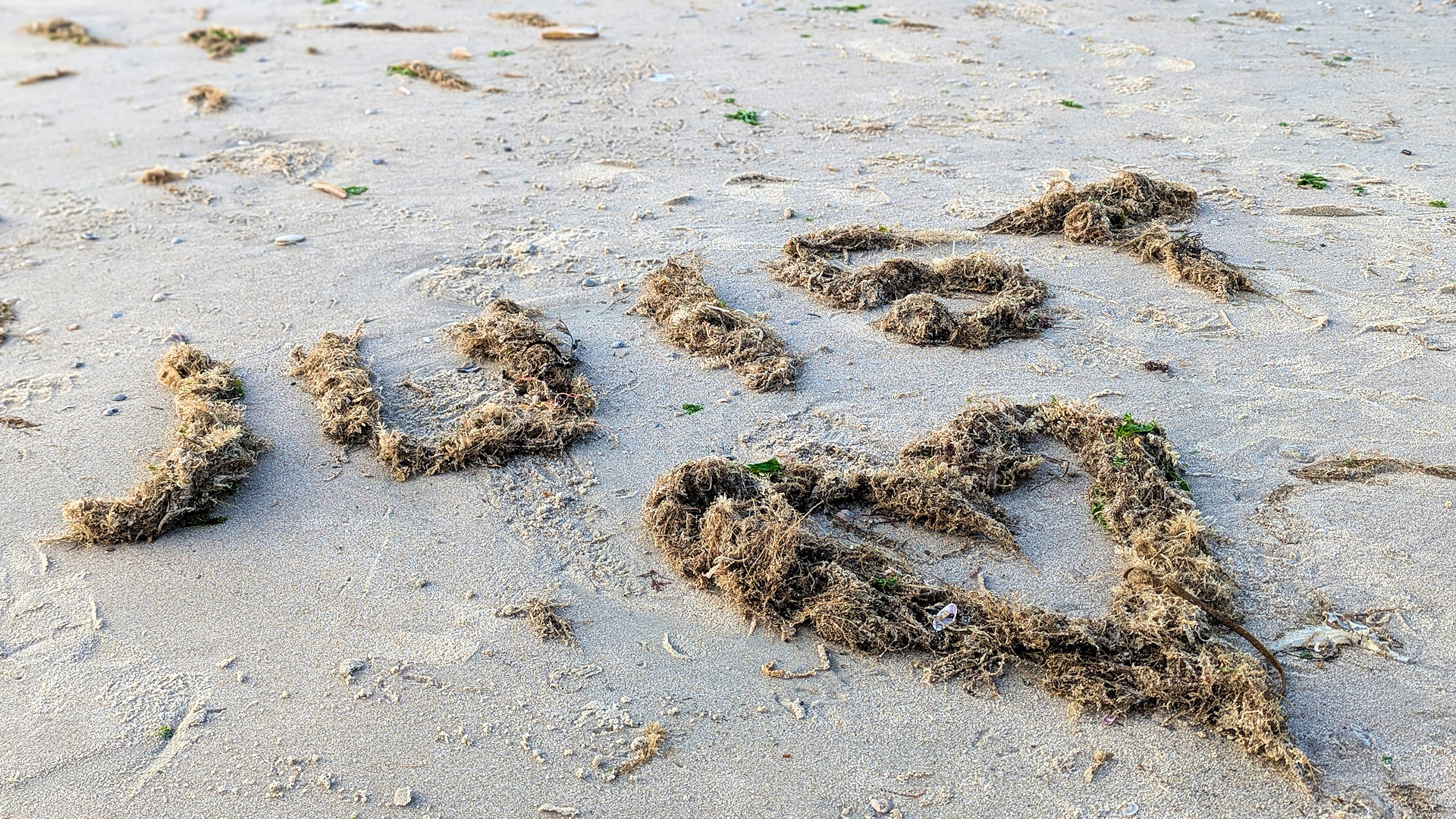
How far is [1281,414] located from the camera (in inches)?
123

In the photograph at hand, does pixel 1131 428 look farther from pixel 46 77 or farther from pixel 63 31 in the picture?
pixel 63 31

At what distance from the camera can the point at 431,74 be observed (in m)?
6.18

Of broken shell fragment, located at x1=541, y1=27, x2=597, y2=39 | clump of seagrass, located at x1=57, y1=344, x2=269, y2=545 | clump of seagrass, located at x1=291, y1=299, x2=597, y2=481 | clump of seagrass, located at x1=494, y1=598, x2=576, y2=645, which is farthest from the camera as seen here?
broken shell fragment, located at x1=541, y1=27, x2=597, y2=39

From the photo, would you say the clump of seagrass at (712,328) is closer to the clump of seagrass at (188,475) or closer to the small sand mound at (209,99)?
the clump of seagrass at (188,475)

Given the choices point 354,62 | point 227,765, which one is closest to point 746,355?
point 227,765

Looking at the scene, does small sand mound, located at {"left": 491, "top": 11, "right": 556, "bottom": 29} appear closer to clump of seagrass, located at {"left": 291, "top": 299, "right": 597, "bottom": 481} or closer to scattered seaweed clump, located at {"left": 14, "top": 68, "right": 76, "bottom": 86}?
scattered seaweed clump, located at {"left": 14, "top": 68, "right": 76, "bottom": 86}

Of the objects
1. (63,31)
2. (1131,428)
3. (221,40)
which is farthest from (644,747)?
(63,31)

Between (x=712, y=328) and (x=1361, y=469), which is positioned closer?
(x=1361, y=469)

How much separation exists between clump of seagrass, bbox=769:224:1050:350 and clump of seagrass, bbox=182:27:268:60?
4953mm

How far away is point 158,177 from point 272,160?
21.7 inches

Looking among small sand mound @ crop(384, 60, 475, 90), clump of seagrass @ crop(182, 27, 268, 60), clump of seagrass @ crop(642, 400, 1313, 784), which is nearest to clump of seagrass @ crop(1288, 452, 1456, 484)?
clump of seagrass @ crop(642, 400, 1313, 784)

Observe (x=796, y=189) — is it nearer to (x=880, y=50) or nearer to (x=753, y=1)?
(x=880, y=50)

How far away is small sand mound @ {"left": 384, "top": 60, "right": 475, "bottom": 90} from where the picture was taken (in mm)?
6051

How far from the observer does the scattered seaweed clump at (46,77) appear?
6.55m
